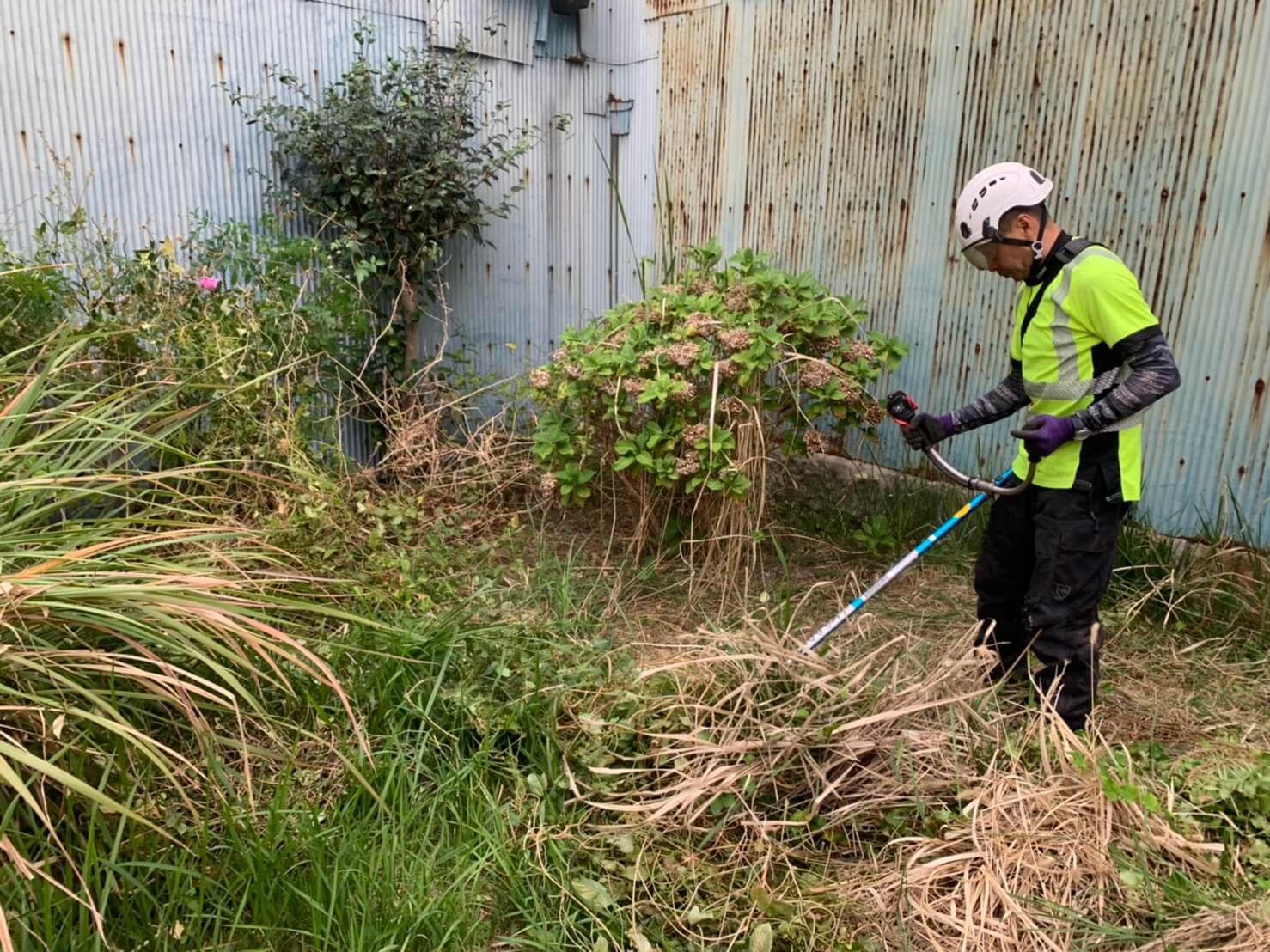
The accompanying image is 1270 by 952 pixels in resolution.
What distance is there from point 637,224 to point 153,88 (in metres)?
3.01

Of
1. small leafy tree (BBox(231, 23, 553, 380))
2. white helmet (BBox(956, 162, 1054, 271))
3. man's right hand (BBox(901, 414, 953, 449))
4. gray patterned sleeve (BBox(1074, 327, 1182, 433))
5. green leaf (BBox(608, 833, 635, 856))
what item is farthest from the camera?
small leafy tree (BBox(231, 23, 553, 380))

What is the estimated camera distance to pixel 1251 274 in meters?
3.42

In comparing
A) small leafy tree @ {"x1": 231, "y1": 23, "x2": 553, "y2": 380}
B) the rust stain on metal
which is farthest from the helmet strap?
the rust stain on metal

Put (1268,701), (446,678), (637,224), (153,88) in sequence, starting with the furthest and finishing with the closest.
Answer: (637,224) → (153,88) → (1268,701) → (446,678)

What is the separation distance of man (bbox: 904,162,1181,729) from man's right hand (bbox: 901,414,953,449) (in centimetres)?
31

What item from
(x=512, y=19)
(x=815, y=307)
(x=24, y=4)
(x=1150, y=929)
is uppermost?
(x=512, y=19)

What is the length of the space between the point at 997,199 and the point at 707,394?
4.77 ft

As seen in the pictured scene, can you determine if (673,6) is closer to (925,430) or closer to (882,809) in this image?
(925,430)

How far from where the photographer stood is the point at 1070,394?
110 inches

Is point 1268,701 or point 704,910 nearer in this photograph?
point 704,910

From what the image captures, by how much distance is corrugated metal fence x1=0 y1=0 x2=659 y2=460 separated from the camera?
4.09m

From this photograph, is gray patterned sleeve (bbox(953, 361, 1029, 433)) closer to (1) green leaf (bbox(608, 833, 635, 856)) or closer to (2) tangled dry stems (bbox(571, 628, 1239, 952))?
(2) tangled dry stems (bbox(571, 628, 1239, 952))

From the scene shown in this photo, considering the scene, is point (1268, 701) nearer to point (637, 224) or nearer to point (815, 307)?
point (815, 307)

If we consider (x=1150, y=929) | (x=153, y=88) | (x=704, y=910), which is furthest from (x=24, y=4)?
(x=1150, y=929)
